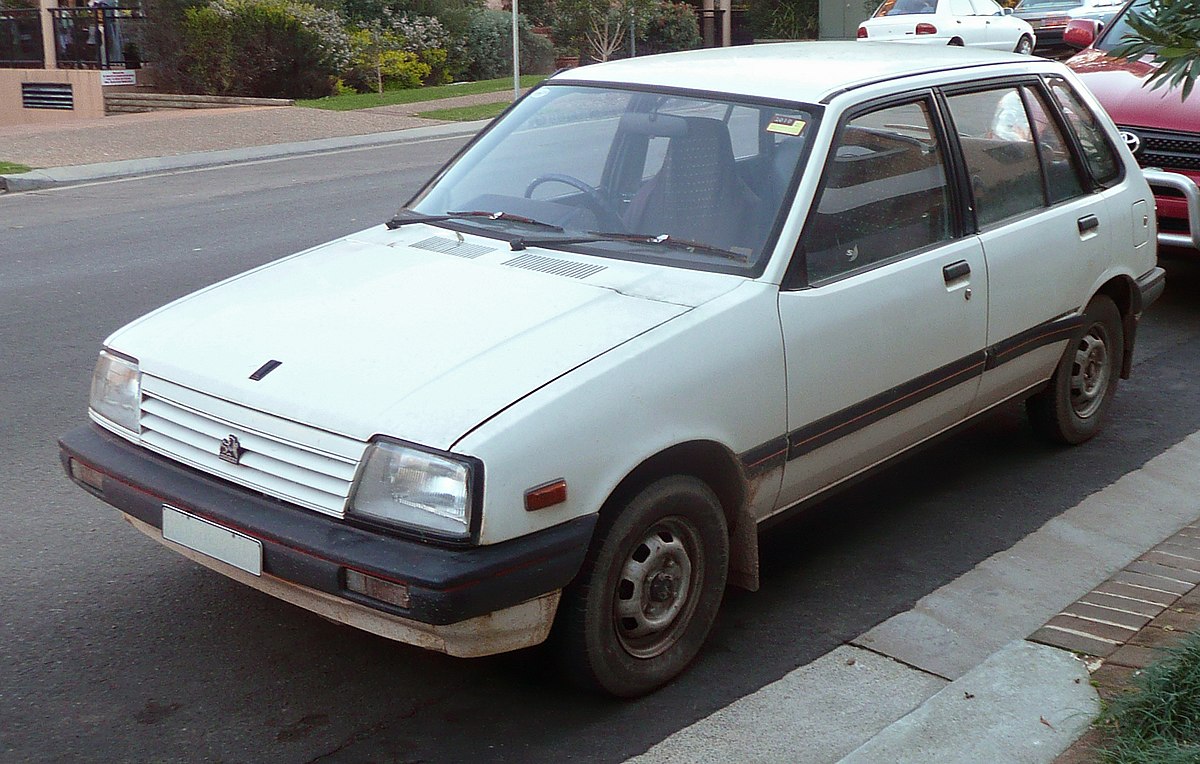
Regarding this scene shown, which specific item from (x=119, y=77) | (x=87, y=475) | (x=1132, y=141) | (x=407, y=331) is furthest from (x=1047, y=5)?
(x=87, y=475)

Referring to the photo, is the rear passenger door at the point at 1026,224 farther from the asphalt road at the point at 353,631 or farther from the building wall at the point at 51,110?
the building wall at the point at 51,110

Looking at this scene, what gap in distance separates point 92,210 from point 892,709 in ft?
34.4

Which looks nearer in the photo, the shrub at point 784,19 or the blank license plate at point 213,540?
the blank license plate at point 213,540

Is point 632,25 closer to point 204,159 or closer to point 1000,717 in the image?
point 204,159

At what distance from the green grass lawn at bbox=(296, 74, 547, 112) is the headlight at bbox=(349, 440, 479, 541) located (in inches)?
752

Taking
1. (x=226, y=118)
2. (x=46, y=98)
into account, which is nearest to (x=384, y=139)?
(x=226, y=118)

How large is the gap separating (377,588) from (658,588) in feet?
2.85

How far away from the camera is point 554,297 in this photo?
12.7 feet

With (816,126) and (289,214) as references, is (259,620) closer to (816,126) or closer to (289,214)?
(816,126)

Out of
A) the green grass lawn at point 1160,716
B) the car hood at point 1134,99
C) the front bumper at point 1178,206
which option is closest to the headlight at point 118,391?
the green grass lawn at point 1160,716

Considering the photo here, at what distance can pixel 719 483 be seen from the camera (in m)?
3.91

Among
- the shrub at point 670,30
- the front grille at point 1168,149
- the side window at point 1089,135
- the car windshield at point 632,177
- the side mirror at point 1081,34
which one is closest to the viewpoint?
the car windshield at point 632,177

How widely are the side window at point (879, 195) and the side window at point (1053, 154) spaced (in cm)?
83

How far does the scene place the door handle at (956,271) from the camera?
4.59 metres
